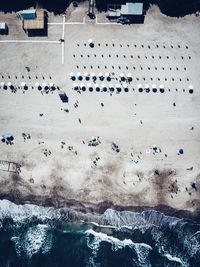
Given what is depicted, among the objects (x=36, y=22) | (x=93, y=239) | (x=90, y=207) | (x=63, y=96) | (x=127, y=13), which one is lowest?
(x=93, y=239)

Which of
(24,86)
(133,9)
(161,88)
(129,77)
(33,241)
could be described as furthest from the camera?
(33,241)

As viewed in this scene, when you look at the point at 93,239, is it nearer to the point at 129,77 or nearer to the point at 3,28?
the point at 129,77

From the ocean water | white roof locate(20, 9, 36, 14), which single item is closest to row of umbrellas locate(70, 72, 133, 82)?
white roof locate(20, 9, 36, 14)

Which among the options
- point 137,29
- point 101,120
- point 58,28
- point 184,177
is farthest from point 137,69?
point 184,177

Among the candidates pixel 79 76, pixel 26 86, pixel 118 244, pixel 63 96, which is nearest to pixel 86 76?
pixel 79 76

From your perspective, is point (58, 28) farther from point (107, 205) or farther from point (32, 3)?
point (107, 205)

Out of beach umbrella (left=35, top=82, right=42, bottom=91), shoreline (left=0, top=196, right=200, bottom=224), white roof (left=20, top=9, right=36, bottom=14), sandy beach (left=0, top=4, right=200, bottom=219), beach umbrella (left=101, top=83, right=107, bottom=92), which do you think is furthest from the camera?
beach umbrella (left=35, top=82, right=42, bottom=91)

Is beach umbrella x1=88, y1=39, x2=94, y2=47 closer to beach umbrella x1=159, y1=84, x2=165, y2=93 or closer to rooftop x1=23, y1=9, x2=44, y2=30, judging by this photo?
rooftop x1=23, y1=9, x2=44, y2=30

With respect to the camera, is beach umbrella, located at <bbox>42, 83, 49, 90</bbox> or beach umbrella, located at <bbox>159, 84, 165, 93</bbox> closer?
beach umbrella, located at <bbox>159, 84, 165, 93</bbox>

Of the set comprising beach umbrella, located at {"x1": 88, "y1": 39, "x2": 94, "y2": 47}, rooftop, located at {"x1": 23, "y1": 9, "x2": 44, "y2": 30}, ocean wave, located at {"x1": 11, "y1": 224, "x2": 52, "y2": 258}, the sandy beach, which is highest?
rooftop, located at {"x1": 23, "y1": 9, "x2": 44, "y2": 30}
